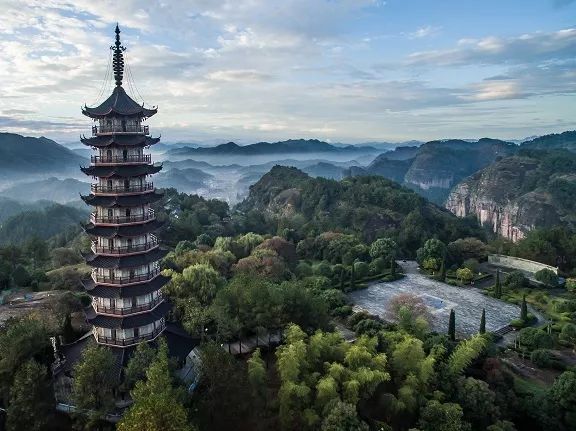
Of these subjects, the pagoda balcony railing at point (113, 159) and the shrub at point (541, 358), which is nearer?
the pagoda balcony railing at point (113, 159)

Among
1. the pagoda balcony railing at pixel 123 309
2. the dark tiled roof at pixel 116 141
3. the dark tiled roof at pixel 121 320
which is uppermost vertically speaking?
the dark tiled roof at pixel 116 141

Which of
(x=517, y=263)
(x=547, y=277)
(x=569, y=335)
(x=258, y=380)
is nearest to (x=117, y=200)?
(x=258, y=380)

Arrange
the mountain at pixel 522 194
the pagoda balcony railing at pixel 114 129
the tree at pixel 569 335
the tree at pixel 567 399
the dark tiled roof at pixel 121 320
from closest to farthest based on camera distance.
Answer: the pagoda balcony railing at pixel 114 129 → the dark tiled roof at pixel 121 320 → the tree at pixel 567 399 → the tree at pixel 569 335 → the mountain at pixel 522 194

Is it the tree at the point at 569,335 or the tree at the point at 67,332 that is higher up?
the tree at the point at 67,332

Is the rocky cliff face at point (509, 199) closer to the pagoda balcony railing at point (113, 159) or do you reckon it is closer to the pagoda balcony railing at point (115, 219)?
the pagoda balcony railing at point (115, 219)

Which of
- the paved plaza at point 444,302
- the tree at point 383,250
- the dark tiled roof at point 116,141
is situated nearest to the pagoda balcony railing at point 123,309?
the dark tiled roof at point 116,141

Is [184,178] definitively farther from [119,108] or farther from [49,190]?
[119,108]

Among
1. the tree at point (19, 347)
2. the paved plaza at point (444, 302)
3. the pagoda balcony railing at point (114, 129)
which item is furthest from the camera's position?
the paved plaza at point (444, 302)

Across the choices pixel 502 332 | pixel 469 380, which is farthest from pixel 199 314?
pixel 502 332
